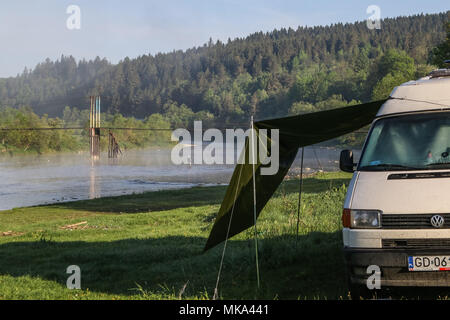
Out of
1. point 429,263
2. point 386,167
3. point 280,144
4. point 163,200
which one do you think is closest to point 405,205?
point 429,263

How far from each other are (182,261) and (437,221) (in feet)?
19.7

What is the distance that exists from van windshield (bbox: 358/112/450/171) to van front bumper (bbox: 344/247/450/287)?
115 cm

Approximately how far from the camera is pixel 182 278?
933 cm

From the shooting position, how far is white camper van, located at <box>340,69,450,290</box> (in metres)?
5.81

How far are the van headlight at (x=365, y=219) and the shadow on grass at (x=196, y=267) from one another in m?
1.59

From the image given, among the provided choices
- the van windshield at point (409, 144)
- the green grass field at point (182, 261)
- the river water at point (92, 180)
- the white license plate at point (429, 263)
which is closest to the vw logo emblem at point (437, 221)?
the white license plate at point (429, 263)

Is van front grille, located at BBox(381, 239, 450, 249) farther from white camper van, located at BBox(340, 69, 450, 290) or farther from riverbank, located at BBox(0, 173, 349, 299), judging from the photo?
riverbank, located at BBox(0, 173, 349, 299)

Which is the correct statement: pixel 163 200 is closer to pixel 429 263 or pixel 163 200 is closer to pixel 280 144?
pixel 280 144

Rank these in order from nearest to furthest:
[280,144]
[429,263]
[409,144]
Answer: [429,263], [409,144], [280,144]

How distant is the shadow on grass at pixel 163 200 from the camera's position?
99.0ft

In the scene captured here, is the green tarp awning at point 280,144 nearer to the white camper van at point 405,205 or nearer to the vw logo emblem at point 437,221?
the white camper van at point 405,205

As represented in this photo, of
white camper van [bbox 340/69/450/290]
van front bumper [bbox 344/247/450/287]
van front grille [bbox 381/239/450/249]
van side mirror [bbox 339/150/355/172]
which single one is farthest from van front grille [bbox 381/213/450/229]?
van side mirror [bbox 339/150/355/172]

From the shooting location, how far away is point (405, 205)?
595 cm

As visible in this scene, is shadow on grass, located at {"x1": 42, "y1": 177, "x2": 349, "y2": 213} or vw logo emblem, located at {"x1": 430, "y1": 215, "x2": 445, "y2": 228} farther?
shadow on grass, located at {"x1": 42, "y1": 177, "x2": 349, "y2": 213}
